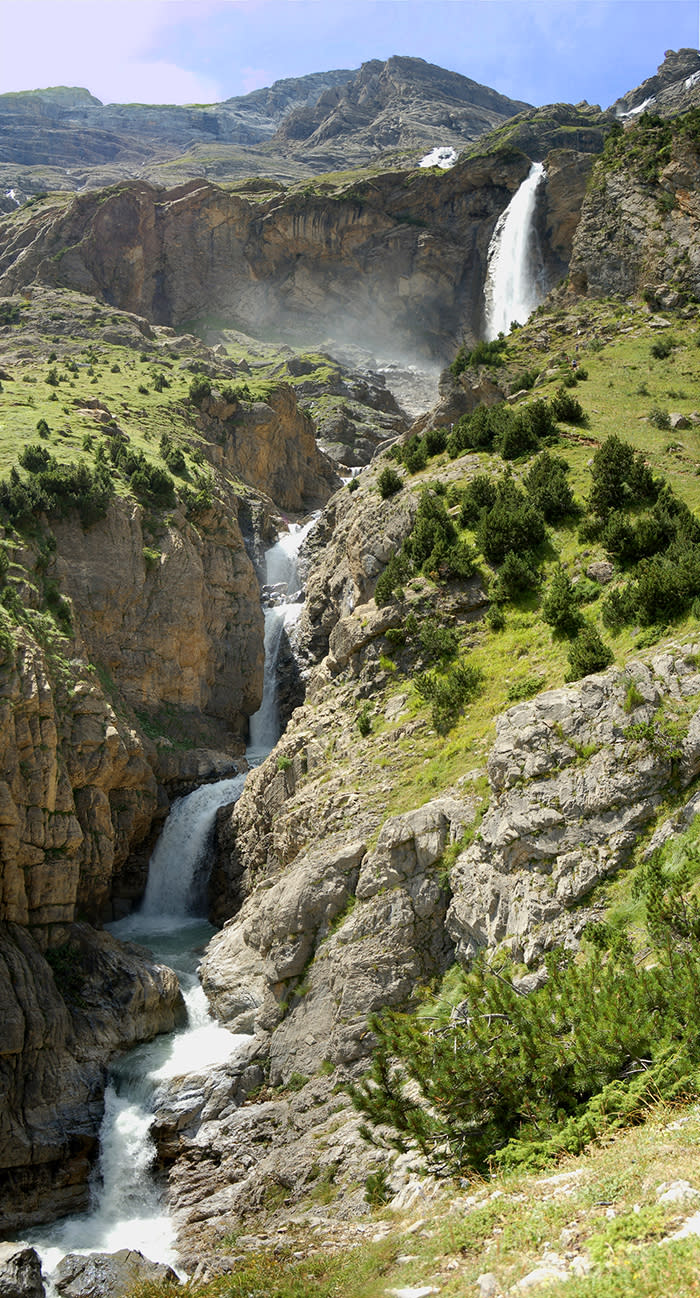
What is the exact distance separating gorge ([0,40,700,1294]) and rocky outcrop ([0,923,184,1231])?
0.32 ft

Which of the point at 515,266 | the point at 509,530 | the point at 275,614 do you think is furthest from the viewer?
the point at 515,266

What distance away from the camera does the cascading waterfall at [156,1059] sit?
842 inches

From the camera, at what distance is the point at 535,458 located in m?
32.4

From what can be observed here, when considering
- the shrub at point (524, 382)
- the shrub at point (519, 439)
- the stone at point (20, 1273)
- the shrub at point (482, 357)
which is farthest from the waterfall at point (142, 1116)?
the shrub at point (482, 357)

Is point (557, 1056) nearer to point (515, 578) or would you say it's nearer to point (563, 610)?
point (563, 610)

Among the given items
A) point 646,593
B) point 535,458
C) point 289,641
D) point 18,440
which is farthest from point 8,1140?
point 18,440

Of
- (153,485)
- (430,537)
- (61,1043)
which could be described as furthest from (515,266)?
(61,1043)

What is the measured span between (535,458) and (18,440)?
31.8m

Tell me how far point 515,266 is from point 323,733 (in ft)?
278

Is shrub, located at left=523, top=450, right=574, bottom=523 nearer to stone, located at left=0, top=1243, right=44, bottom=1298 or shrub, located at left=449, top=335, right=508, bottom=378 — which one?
shrub, located at left=449, top=335, right=508, bottom=378

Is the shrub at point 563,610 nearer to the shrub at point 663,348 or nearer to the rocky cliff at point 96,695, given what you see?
the rocky cliff at point 96,695

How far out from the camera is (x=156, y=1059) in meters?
26.5

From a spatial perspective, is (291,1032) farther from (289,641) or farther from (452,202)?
(452,202)

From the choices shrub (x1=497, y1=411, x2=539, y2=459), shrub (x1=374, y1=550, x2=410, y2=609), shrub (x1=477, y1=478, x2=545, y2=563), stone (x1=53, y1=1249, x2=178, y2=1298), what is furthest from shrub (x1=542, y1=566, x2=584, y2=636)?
stone (x1=53, y1=1249, x2=178, y2=1298)
